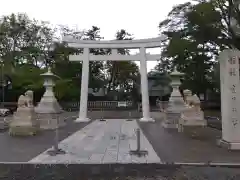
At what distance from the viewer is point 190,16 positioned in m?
27.7

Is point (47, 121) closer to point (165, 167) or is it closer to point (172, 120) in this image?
point (172, 120)

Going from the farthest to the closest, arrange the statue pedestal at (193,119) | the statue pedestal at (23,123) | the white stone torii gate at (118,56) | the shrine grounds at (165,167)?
1. the white stone torii gate at (118,56)
2. the statue pedestal at (23,123)
3. the statue pedestal at (193,119)
4. the shrine grounds at (165,167)

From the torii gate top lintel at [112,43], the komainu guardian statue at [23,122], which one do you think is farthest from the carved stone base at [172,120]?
the komainu guardian statue at [23,122]

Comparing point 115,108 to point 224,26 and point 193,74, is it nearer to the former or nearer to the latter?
point 193,74

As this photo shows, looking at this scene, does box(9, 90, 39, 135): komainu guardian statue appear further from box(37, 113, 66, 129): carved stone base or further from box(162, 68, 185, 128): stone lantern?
box(162, 68, 185, 128): stone lantern

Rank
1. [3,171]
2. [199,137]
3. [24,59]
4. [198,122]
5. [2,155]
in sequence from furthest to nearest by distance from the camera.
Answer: [24,59] < [198,122] < [199,137] < [2,155] < [3,171]

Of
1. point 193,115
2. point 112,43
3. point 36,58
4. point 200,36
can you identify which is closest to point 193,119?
point 193,115

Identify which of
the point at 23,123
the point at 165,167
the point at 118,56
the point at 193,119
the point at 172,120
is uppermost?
the point at 118,56

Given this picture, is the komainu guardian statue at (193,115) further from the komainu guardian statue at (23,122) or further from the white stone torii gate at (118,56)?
the white stone torii gate at (118,56)

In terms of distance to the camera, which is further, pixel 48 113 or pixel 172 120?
pixel 172 120

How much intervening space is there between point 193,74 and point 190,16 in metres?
12.5

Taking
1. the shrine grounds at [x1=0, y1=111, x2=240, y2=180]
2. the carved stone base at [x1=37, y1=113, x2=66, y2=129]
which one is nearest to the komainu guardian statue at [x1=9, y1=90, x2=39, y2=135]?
the carved stone base at [x1=37, y1=113, x2=66, y2=129]

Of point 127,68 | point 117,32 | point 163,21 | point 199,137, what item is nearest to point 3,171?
point 199,137

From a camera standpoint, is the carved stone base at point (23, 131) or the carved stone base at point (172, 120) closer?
the carved stone base at point (23, 131)
